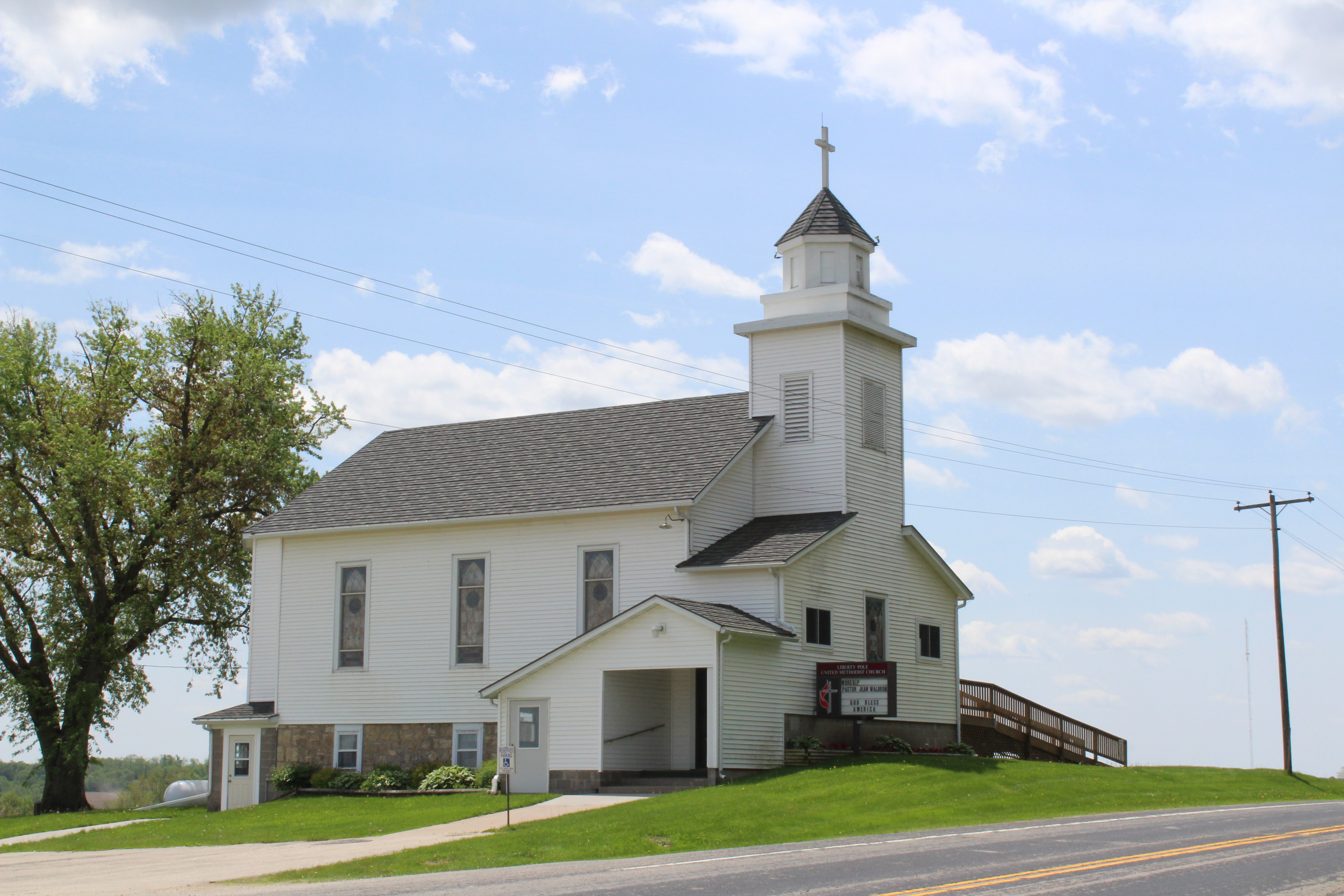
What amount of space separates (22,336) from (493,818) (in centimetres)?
2714

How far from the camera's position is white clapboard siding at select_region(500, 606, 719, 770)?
2889 cm

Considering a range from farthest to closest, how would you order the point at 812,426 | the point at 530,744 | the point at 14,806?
the point at 14,806 < the point at 812,426 < the point at 530,744

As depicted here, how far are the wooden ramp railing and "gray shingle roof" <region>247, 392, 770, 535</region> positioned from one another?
10.3 metres

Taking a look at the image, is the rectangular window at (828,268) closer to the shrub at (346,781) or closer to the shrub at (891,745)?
the shrub at (891,745)

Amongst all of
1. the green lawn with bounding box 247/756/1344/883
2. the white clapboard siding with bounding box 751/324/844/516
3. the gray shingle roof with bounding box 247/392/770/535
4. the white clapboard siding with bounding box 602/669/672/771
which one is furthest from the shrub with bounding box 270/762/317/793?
the white clapboard siding with bounding box 751/324/844/516

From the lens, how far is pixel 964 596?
3816cm

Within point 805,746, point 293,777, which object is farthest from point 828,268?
point 293,777

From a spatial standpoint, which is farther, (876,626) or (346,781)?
(346,781)

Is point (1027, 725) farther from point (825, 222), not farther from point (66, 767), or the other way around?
point (66, 767)

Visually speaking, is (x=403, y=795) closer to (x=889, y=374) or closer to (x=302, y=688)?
(x=302, y=688)

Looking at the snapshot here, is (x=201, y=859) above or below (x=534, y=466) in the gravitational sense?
below

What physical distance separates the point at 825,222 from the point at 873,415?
17.6 feet

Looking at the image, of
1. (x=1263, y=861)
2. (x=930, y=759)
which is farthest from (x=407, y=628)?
(x=1263, y=861)

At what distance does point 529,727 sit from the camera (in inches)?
1204
